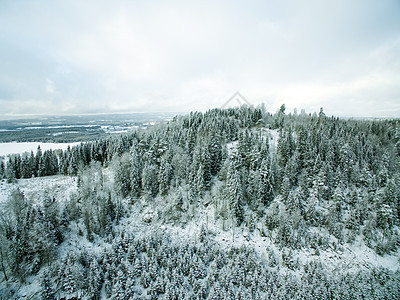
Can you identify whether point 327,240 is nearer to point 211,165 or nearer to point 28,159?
point 211,165

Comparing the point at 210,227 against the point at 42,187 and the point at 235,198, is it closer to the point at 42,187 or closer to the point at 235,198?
the point at 235,198

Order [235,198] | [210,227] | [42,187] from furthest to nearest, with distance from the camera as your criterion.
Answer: [42,187] < [210,227] < [235,198]

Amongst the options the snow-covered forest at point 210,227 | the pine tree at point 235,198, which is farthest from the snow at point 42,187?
the pine tree at point 235,198

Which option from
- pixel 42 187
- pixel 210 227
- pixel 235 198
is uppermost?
pixel 235 198

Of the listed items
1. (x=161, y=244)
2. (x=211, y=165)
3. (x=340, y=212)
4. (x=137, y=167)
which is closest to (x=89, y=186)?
(x=137, y=167)

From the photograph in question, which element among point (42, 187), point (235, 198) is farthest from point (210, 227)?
point (42, 187)

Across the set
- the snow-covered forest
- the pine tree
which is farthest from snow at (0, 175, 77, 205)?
the pine tree

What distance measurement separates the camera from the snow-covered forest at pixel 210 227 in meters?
37.9

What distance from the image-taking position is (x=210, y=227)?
50938 millimetres

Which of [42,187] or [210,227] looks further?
[42,187]

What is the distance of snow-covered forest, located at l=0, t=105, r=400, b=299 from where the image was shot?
124 feet

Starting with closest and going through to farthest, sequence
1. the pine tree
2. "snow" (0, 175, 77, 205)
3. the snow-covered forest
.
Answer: the snow-covered forest < the pine tree < "snow" (0, 175, 77, 205)

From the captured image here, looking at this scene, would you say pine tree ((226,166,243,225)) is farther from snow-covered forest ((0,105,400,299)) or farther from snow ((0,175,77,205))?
snow ((0,175,77,205))

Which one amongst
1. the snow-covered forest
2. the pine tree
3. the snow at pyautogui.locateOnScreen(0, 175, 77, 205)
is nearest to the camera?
the snow-covered forest
